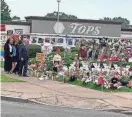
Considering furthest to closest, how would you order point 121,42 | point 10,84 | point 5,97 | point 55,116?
point 121,42, point 10,84, point 5,97, point 55,116

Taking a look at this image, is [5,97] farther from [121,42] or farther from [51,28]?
[51,28]

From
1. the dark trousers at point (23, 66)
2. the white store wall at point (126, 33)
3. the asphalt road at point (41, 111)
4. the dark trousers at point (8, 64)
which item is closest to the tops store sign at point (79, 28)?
the white store wall at point (126, 33)

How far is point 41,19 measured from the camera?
202ft

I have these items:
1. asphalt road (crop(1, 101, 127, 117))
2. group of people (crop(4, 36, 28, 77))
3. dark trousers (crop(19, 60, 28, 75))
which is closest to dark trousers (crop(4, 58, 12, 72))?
group of people (crop(4, 36, 28, 77))

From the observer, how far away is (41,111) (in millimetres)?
12594

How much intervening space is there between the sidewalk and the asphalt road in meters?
0.84

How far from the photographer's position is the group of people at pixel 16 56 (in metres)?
22.1

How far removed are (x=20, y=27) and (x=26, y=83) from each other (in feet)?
140

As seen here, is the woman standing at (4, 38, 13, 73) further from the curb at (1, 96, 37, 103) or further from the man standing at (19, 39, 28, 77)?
the curb at (1, 96, 37, 103)

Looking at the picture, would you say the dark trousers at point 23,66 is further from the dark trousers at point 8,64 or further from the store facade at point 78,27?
the store facade at point 78,27

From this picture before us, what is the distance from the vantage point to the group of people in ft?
72.4

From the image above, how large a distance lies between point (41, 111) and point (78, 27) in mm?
50132

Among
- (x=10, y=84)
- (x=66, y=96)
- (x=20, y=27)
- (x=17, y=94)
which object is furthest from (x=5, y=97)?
(x=20, y=27)

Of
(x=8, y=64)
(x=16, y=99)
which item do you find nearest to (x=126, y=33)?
(x=8, y=64)
